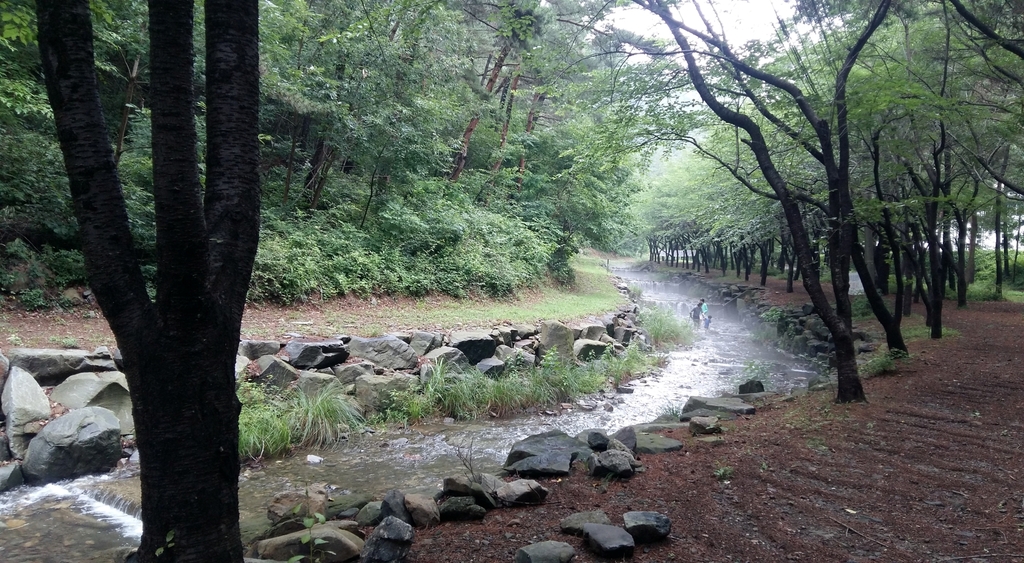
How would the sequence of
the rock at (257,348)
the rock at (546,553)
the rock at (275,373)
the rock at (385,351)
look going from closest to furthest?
the rock at (546,553)
the rock at (275,373)
the rock at (257,348)
the rock at (385,351)

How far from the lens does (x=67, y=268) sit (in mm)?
8906

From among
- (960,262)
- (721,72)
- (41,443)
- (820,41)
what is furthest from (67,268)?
(960,262)

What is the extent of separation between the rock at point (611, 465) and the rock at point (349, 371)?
4.49 m

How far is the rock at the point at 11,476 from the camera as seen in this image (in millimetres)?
5422

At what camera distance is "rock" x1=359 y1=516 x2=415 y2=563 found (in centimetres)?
329

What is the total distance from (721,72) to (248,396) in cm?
749

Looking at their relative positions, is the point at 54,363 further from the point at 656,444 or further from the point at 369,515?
the point at 656,444

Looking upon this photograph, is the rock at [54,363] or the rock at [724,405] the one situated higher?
the rock at [54,363]

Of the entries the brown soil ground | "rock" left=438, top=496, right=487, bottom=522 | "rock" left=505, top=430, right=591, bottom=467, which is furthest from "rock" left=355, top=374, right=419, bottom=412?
"rock" left=438, top=496, right=487, bottom=522

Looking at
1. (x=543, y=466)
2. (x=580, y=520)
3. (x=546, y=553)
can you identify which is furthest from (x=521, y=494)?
(x=546, y=553)

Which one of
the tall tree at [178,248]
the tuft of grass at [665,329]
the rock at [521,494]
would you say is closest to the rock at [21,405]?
the tall tree at [178,248]

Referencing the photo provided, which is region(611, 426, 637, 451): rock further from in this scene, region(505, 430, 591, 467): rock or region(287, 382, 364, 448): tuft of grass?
region(287, 382, 364, 448): tuft of grass

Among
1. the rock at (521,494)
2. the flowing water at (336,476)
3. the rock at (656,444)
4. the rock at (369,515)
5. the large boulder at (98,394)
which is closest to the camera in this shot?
the rock at (369,515)

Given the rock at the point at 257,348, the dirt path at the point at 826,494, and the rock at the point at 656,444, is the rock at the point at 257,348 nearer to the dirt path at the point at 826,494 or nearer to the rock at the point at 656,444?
the dirt path at the point at 826,494
